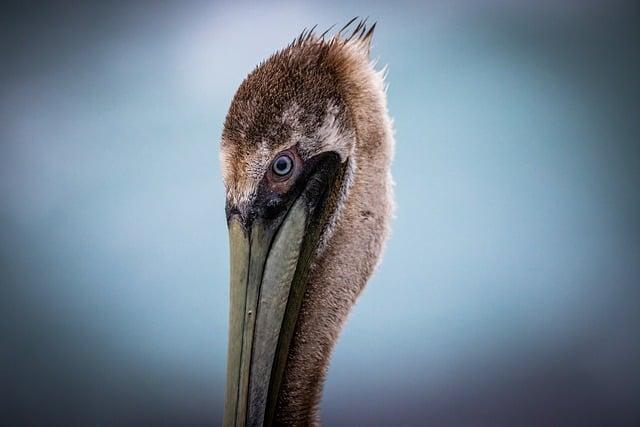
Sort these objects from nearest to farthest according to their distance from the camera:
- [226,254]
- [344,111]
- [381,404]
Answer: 1. [344,111]
2. [226,254]
3. [381,404]

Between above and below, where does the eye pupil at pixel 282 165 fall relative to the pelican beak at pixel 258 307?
above

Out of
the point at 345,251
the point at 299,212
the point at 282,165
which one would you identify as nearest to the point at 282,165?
the point at 282,165

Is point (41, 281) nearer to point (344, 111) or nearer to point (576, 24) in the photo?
point (344, 111)

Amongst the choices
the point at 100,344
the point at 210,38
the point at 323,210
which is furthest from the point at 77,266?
the point at 323,210

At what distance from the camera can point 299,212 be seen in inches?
50.3

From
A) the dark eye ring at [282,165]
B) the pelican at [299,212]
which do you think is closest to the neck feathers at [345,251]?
the pelican at [299,212]

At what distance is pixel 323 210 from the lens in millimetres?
1320

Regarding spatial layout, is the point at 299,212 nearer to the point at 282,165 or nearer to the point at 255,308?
the point at 282,165

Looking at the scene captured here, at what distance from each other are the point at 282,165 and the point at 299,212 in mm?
118

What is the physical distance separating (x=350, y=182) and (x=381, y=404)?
3.51ft

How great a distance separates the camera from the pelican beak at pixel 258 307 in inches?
47.3

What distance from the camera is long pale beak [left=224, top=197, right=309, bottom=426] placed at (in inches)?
47.3

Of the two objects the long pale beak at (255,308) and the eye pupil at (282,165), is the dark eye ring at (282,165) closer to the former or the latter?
the eye pupil at (282,165)

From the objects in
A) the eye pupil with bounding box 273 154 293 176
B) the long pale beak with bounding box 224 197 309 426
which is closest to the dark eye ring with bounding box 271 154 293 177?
the eye pupil with bounding box 273 154 293 176
